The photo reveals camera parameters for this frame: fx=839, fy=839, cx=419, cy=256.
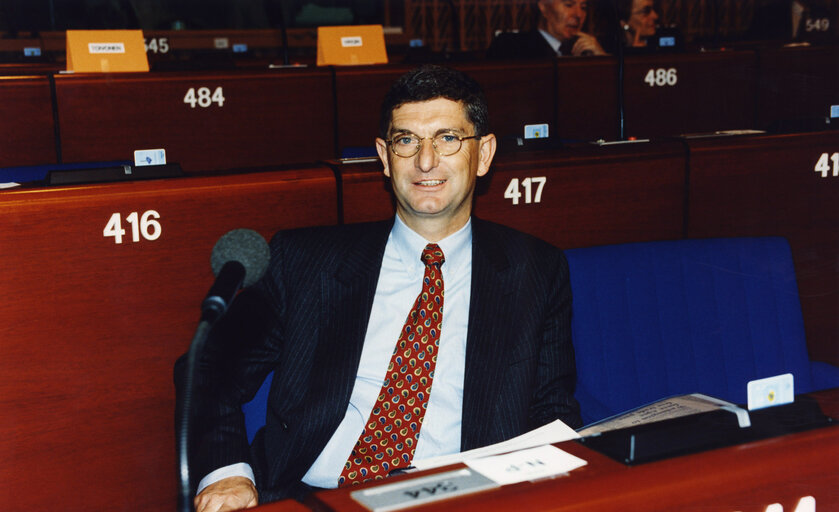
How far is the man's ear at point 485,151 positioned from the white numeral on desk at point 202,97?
75.9 inches

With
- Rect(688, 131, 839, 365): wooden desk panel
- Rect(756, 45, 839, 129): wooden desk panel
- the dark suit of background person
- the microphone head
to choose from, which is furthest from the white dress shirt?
the dark suit of background person

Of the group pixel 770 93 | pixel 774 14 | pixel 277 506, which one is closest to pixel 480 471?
pixel 277 506

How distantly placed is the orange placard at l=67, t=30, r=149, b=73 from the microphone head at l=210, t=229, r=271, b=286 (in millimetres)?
2793

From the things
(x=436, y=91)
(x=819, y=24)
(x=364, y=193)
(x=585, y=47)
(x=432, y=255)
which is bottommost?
(x=432, y=255)

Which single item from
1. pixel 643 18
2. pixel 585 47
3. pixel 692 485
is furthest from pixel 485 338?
pixel 643 18

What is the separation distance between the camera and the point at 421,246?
5.71 feet

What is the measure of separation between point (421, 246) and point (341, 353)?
0.93 ft

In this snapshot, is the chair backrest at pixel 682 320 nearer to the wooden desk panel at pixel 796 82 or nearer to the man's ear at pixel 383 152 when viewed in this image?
the man's ear at pixel 383 152

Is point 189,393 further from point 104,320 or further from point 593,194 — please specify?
point 593,194

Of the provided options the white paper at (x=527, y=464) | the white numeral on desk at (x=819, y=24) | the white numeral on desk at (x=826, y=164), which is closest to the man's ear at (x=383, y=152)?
the white paper at (x=527, y=464)

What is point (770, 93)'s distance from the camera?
414 centimetres

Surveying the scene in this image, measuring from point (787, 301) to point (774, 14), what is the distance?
6.63 metres

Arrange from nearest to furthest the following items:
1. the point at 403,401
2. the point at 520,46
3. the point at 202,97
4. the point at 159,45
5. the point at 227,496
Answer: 1. the point at 227,496
2. the point at 403,401
3. the point at 202,97
4. the point at 520,46
5. the point at 159,45

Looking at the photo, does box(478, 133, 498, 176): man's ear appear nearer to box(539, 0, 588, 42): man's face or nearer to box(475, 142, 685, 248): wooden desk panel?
box(475, 142, 685, 248): wooden desk panel
